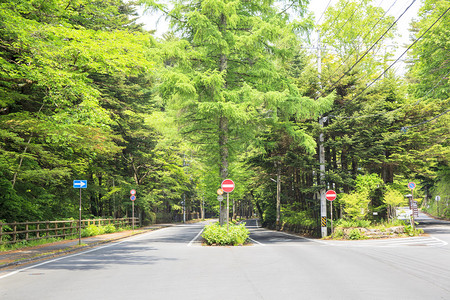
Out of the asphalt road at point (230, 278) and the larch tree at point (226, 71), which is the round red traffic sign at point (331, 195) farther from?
the asphalt road at point (230, 278)

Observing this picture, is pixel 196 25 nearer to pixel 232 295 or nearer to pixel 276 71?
pixel 276 71

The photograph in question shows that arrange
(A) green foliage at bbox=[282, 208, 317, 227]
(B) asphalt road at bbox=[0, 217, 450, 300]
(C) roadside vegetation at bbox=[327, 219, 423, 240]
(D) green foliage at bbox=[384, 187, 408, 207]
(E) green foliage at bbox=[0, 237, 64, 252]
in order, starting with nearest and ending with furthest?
(B) asphalt road at bbox=[0, 217, 450, 300], (E) green foliage at bbox=[0, 237, 64, 252], (C) roadside vegetation at bbox=[327, 219, 423, 240], (D) green foliage at bbox=[384, 187, 408, 207], (A) green foliage at bbox=[282, 208, 317, 227]

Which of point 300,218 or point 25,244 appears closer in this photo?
point 25,244

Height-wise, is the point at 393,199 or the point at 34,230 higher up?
the point at 393,199

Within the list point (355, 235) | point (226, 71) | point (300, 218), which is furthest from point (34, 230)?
point (300, 218)

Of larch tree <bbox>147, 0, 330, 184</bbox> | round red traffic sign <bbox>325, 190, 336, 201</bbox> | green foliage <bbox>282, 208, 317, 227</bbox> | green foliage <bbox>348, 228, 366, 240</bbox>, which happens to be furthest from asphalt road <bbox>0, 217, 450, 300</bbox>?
green foliage <bbox>282, 208, 317, 227</bbox>

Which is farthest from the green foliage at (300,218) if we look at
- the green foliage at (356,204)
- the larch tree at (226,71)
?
the larch tree at (226,71)

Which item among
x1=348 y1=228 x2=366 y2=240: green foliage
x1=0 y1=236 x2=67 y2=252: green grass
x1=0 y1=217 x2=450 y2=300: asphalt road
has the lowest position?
x1=348 y1=228 x2=366 y2=240: green foliage

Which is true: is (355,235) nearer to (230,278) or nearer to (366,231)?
(366,231)

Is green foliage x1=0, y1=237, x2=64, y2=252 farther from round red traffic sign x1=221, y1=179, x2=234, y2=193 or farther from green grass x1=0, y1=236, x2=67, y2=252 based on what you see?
round red traffic sign x1=221, y1=179, x2=234, y2=193

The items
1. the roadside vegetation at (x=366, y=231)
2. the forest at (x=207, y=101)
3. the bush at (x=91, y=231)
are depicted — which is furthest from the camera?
the bush at (x=91, y=231)

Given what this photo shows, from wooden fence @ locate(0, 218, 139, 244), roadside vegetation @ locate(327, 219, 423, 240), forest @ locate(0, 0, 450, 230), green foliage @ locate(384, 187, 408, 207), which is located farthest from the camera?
green foliage @ locate(384, 187, 408, 207)

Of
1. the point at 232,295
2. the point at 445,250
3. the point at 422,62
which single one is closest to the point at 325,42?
the point at 422,62

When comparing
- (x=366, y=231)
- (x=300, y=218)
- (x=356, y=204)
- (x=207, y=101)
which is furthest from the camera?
(x=300, y=218)
